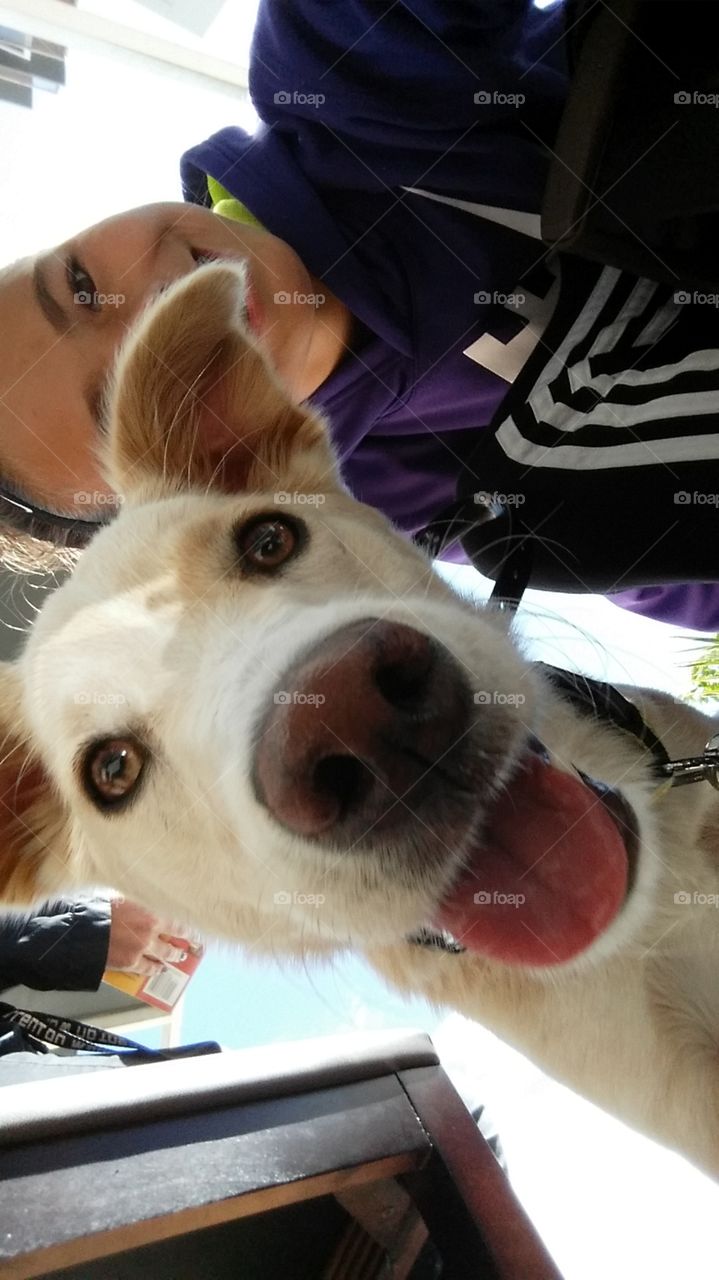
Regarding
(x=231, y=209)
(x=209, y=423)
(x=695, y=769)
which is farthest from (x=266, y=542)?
(x=231, y=209)

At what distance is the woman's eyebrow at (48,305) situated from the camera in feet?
6.08

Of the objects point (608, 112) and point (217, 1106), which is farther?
point (217, 1106)

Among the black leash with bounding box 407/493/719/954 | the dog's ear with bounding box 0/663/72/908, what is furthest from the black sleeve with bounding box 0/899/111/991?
the black leash with bounding box 407/493/719/954

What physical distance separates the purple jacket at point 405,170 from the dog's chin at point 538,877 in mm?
1135

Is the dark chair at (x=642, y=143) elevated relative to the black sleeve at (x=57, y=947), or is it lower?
elevated

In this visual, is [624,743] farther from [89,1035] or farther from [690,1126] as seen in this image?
[89,1035]

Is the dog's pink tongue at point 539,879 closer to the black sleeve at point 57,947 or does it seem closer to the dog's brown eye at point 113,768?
the dog's brown eye at point 113,768

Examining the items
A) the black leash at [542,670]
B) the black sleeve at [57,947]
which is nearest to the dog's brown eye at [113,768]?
the black leash at [542,670]

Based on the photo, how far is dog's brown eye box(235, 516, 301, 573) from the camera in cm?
147

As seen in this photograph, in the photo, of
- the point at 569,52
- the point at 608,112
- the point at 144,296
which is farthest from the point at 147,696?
the point at 569,52

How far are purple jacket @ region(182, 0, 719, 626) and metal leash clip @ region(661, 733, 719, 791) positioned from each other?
0.83 m

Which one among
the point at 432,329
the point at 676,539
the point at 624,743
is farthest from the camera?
the point at 432,329

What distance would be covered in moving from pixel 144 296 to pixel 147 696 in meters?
1.07

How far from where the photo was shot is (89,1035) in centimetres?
215
